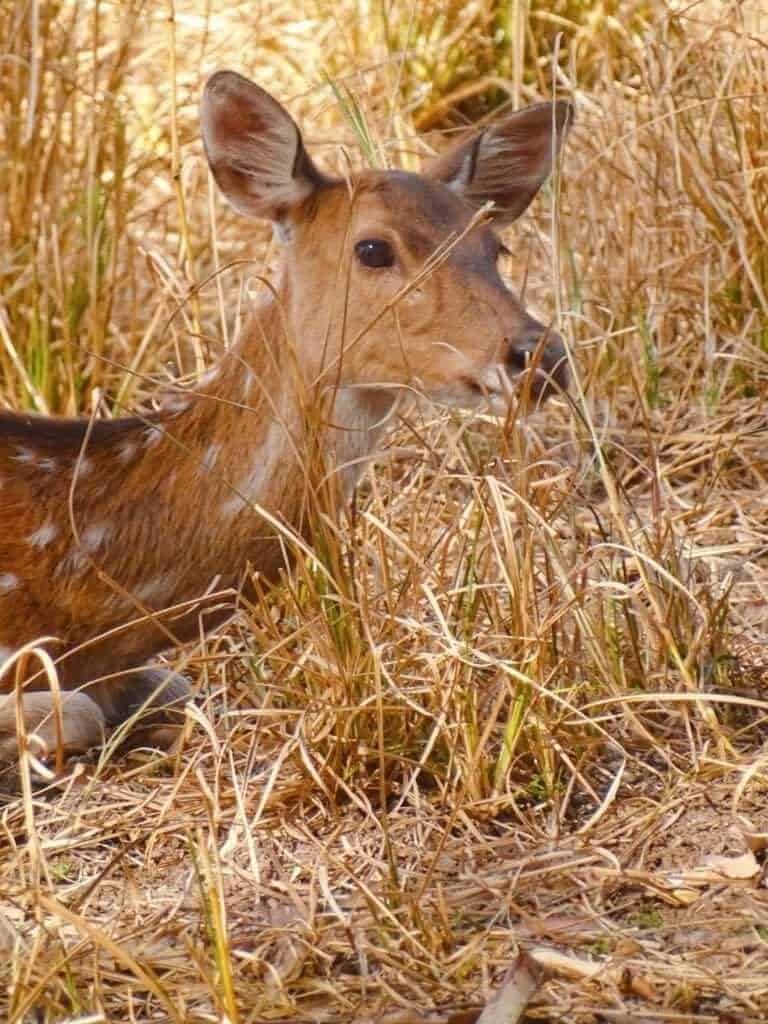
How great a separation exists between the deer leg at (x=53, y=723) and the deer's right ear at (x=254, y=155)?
1.03m

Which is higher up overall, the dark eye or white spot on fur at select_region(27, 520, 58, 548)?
the dark eye

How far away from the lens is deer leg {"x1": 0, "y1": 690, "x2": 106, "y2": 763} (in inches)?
152

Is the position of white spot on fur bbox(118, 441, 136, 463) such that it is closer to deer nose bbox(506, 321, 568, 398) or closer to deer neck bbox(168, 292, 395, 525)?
deer neck bbox(168, 292, 395, 525)

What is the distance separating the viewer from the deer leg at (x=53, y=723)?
12.7 ft

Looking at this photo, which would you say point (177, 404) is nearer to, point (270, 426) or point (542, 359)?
point (270, 426)

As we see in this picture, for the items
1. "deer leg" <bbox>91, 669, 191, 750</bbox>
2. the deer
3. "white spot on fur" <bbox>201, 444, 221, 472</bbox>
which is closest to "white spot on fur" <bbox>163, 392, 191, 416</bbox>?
the deer

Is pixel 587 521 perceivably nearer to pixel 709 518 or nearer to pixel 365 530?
pixel 709 518

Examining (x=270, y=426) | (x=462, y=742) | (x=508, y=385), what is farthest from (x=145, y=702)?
(x=508, y=385)

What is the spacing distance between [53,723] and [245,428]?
66 centimetres

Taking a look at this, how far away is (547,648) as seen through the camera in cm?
364

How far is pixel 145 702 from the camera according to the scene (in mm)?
4082

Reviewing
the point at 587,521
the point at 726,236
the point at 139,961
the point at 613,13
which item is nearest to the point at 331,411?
the point at 139,961

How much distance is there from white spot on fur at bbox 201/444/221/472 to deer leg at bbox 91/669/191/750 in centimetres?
40

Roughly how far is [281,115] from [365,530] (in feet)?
2.73
